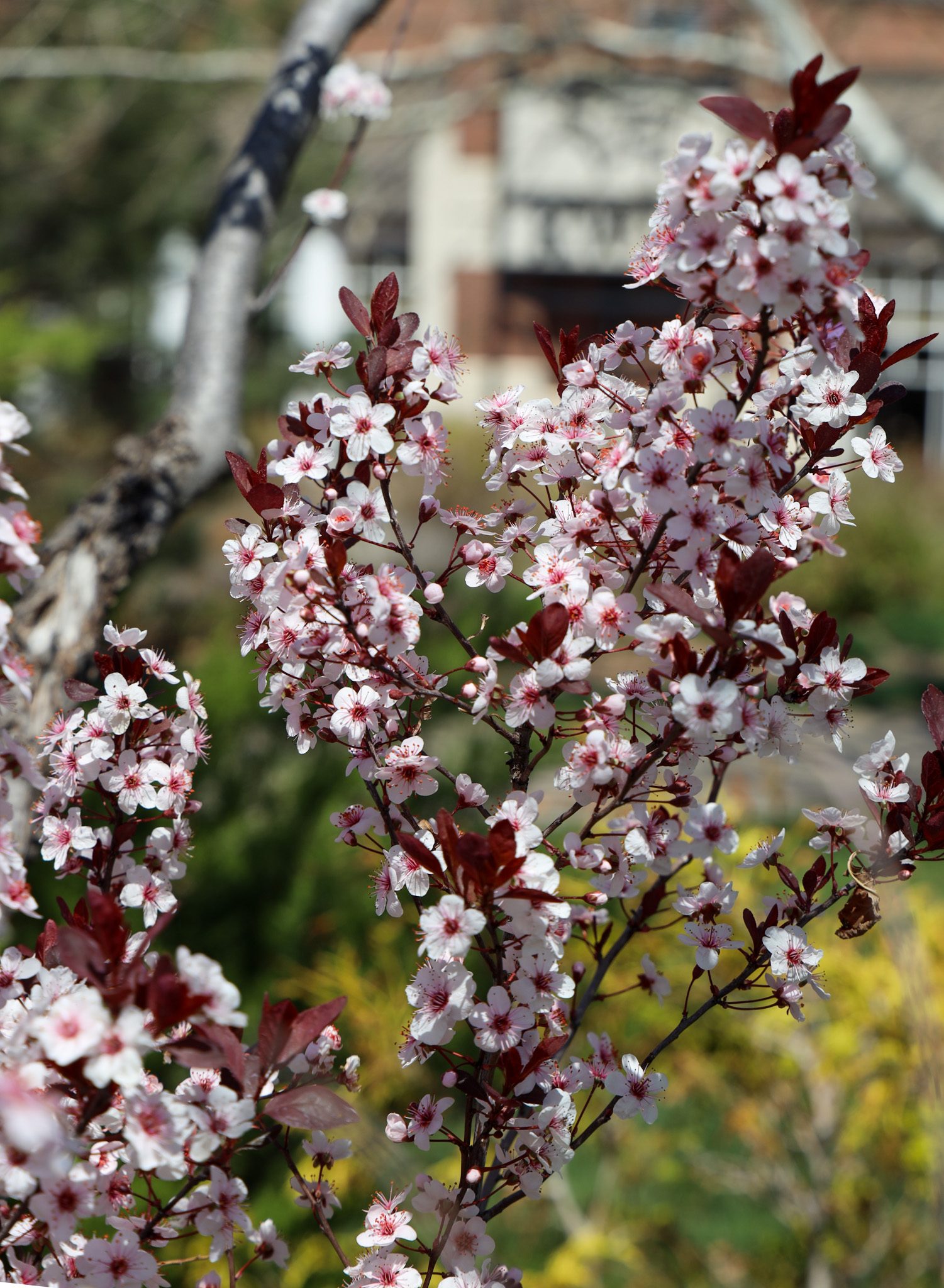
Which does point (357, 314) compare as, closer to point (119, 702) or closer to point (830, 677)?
point (119, 702)

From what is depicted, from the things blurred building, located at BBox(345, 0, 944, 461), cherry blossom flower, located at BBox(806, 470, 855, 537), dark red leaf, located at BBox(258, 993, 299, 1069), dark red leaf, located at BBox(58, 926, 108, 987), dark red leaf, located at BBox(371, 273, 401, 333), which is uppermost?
blurred building, located at BBox(345, 0, 944, 461)

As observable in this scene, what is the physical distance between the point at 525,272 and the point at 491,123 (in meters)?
1.84

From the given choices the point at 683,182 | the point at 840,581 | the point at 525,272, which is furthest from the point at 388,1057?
the point at 525,272

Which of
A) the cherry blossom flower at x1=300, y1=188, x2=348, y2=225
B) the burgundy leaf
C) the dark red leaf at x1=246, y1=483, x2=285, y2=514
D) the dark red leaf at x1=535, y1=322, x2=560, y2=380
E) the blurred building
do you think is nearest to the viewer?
the burgundy leaf

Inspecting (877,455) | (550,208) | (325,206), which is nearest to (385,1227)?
(877,455)

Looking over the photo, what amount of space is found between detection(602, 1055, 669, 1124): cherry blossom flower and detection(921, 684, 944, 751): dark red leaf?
45cm

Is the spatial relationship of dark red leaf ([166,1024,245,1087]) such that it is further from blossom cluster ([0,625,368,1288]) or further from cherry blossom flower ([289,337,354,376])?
cherry blossom flower ([289,337,354,376])

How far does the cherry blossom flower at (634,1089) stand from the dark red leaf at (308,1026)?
1.07 feet

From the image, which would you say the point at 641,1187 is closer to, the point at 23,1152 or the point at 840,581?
the point at 23,1152

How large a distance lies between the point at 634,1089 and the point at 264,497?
27.6 inches

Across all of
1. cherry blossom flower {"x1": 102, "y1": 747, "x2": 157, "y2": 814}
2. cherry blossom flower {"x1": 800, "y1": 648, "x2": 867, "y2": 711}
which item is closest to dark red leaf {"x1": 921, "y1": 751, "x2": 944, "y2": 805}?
cherry blossom flower {"x1": 800, "y1": 648, "x2": 867, "y2": 711}

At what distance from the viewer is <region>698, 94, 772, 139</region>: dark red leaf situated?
0.90 metres

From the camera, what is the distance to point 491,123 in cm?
1304

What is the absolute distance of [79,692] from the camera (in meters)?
1.08
